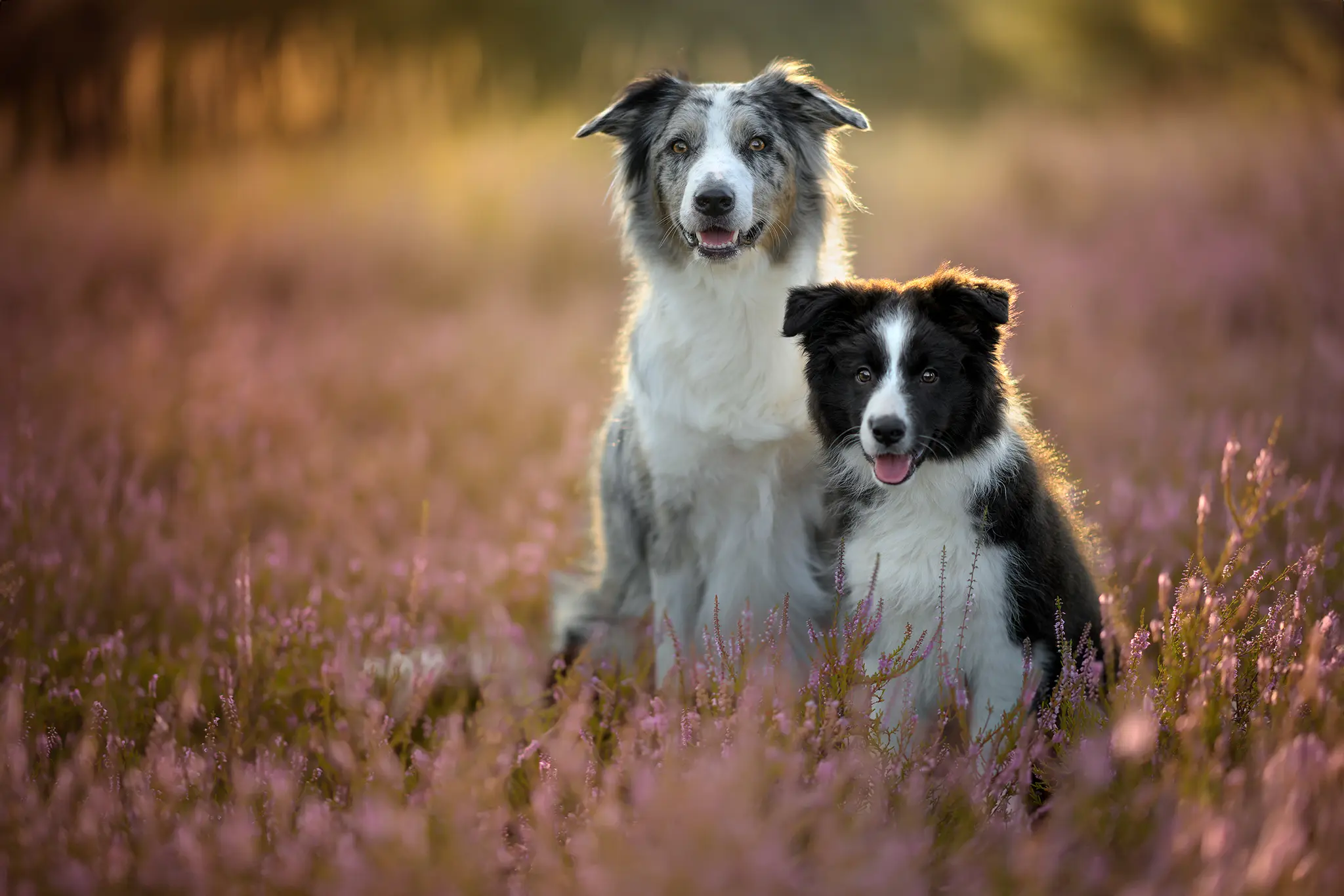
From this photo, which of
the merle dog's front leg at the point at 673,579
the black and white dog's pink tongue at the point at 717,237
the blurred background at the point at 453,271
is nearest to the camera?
the black and white dog's pink tongue at the point at 717,237

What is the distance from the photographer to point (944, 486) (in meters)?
3.01

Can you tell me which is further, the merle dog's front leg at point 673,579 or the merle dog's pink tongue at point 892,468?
the merle dog's front leg at point 673,579

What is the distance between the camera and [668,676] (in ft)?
11.6

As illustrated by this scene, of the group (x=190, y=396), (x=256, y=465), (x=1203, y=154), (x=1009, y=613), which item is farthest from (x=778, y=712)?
(x=1203, y=154)

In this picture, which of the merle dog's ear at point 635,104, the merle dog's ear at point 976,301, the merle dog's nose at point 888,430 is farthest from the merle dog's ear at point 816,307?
the merle dog's ear at point 635,104

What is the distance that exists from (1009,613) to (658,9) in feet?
49.6

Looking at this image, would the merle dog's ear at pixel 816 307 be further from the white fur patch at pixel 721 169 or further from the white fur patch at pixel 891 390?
the white fur patch at pixel 721 169

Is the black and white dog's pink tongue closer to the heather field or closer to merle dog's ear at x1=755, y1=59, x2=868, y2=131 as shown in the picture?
merle dog's ear at x1=755, y1=59, x2=868, y2=131

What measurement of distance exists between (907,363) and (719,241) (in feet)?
3.07

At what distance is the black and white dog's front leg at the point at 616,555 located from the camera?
3879 mm

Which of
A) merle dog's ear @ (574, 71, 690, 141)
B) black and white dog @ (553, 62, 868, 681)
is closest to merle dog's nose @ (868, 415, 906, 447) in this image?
black and white dog @ (553, 62, 868, 681)

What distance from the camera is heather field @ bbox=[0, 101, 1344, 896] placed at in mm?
1946

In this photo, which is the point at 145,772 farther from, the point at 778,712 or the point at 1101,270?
the point at 1101,270

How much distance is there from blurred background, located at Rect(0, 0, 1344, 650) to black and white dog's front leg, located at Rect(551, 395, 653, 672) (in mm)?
341
